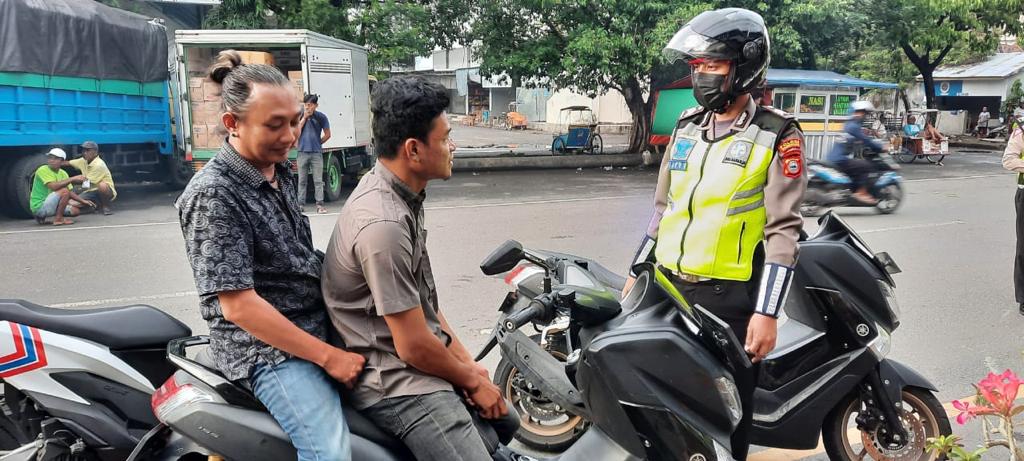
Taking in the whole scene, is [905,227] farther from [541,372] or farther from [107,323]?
[107,323]

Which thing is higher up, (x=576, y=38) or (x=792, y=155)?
(x=576, y=38)

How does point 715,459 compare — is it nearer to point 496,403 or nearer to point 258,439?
point 496,403

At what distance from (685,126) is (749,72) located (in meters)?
0.33

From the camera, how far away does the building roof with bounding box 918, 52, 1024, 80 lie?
29.8 m

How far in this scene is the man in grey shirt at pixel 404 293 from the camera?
185 centimetres

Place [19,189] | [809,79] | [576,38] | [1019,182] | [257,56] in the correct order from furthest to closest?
[809,79] → [576,38] → [257,56] → [19,189] → [1019,182]

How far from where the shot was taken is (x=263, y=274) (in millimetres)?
1937

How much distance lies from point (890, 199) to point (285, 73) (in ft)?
29.2

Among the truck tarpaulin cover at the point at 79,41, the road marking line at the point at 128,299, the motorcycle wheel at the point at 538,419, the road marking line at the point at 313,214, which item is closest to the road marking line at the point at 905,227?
the road marking line at the point at 313,214

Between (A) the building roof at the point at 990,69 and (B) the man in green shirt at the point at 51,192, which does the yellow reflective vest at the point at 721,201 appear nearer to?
(B) the man in green shirt at the point at 51,192

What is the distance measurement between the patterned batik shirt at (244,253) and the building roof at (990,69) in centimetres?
3427

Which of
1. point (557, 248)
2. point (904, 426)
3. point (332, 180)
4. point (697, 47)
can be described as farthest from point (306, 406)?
point (332, 180)

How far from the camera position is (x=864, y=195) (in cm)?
1054

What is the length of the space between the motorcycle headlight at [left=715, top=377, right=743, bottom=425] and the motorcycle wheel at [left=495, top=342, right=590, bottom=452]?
1.48 meters
